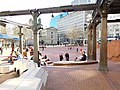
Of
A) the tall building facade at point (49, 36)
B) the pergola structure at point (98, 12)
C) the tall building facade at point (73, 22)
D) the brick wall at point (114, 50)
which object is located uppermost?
the tall building facade at point (73, 22)

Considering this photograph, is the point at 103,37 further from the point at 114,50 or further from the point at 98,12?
the point at 114,50

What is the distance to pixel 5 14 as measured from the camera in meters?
15.8

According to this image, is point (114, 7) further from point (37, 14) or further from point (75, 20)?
point (75, 20)

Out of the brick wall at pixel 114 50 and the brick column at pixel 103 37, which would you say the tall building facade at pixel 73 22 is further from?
the brick column at pixel 103 37

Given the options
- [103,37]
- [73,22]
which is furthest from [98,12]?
[73,22]

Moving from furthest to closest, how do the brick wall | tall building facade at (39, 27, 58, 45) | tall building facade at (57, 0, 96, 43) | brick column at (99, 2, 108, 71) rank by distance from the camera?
tall building facade at (39, 27, 58, 45) → tall building facade at (57, 0, 96, 43) → the brick wall → brick column at (99, 2, 108, 71)

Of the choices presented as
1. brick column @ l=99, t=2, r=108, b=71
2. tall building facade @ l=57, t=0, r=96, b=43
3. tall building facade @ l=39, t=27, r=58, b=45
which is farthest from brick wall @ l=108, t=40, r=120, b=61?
tall building facade @ l=39, t=27, r=58, b=45

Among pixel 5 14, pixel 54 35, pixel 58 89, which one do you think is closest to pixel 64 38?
pixel 54 35

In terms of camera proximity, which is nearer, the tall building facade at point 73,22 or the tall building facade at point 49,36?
the tall building facade at point 73,22

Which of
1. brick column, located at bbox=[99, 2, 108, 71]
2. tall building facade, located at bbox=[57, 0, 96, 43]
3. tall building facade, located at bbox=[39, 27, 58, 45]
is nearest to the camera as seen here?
brick column, located at bbox=[99, 2, 108, 71]

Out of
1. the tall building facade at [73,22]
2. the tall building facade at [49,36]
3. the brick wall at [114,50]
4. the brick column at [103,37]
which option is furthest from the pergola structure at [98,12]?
the tall building facade at [49,36]

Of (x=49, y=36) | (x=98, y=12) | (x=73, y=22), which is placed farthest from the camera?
(x=73, y=22)

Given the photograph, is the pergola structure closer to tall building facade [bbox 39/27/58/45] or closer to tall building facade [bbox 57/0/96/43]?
tall building facade [bbox 57/0/96/43]

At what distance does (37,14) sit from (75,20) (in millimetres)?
112603
